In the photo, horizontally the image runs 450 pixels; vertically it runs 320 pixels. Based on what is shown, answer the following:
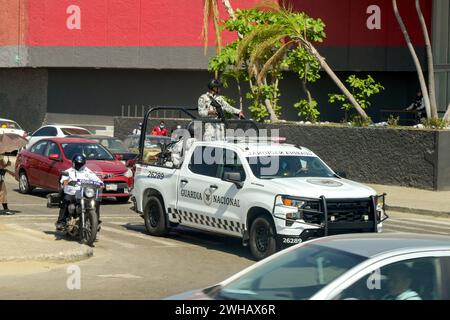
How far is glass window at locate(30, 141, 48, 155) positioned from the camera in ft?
84.9

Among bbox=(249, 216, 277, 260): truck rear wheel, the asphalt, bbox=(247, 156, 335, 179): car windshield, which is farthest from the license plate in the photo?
bbox=(249, 216, 277, 260): truck rear wheel

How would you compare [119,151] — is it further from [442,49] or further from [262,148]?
[442,49]

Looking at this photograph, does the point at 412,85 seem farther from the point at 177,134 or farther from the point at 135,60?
the point at 177,134

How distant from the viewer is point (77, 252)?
1548 centimetres

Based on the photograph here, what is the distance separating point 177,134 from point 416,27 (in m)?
23.0

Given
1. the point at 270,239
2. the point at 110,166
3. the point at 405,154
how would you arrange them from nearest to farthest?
the point at 270,239
the point at 110,166
the point at 405,154

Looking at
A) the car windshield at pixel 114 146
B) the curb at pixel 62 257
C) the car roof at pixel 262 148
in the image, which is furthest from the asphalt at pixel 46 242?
the car windshield at pixel 114 146

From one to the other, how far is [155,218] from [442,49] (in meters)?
23.6

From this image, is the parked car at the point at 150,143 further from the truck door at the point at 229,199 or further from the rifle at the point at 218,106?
the truck door at the point at 229,199

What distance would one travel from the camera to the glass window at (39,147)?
25.9 meters

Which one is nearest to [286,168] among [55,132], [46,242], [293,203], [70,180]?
[293,203]

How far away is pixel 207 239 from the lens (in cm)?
1858

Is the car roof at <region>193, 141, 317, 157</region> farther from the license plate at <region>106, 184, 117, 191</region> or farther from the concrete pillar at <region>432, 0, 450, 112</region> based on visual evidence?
the concrete pillar at <region>432, 0, 450, 112</region>
